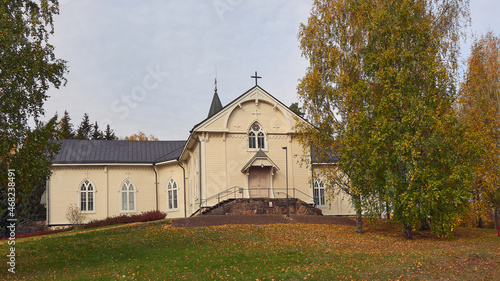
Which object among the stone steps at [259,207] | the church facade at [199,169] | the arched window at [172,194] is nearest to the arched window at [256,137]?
the church facade at [199,169]

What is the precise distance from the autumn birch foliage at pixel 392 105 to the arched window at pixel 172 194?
14.5m

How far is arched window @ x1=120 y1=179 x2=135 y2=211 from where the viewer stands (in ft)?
117

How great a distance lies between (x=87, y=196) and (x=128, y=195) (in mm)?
2882

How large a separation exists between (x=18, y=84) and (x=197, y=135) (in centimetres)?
1427

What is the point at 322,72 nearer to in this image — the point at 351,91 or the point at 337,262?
the point at 351,91

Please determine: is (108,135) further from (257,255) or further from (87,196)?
(257,255)

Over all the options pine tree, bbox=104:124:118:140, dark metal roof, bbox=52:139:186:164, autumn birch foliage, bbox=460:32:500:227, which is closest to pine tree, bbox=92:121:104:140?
pine tree, bbox=104:124:118:140

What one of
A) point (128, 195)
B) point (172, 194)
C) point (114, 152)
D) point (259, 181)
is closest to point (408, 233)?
point (259, 181)

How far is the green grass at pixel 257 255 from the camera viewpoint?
45.6ft

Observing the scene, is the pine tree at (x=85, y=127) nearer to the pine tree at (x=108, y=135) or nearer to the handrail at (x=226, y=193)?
the pine tree at (x=108, y=135)

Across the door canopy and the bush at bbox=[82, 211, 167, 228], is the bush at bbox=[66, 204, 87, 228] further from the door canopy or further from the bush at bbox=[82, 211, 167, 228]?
the door canopy

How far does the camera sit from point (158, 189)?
36469 mm

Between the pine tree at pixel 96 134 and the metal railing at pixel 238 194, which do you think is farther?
the pine tree at pixel 96 134

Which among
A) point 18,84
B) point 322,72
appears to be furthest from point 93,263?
point 322,72
